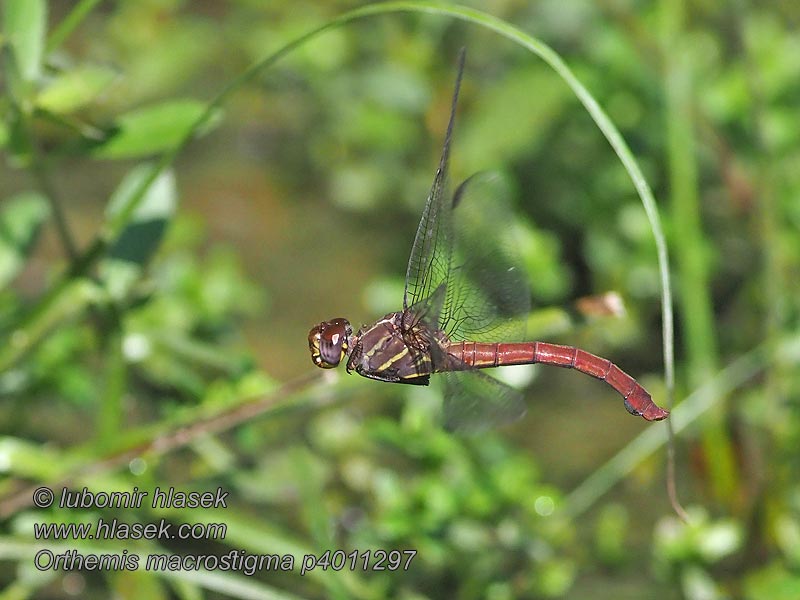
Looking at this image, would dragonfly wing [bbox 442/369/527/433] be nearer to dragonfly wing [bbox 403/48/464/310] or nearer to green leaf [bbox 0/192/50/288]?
dragonfly wing [bbox 403/48/464/310]

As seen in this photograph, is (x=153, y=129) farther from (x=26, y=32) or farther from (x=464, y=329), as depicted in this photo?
(x=464, y=329)

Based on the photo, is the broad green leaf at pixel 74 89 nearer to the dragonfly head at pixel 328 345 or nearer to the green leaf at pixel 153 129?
the green leaf at pixel 153 129

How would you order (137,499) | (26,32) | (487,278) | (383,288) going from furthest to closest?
(383,288) < (137,499) < (487,278) < (26,32)

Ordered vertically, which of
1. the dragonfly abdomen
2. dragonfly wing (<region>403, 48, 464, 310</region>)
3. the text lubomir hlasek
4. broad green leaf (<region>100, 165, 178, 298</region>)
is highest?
broad green leaf (<region>100, 165, 178, 298</region>)

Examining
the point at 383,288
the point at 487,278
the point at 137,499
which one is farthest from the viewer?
the point at 383,288

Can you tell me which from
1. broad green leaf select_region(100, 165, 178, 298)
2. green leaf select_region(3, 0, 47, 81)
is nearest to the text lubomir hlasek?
broad green leaf select_region(100, 165, 178, 298)

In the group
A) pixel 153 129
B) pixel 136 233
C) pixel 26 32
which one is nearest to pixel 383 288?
pixel 136 233

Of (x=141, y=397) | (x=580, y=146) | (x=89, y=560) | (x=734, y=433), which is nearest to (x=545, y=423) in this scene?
(x=734, y=433)
